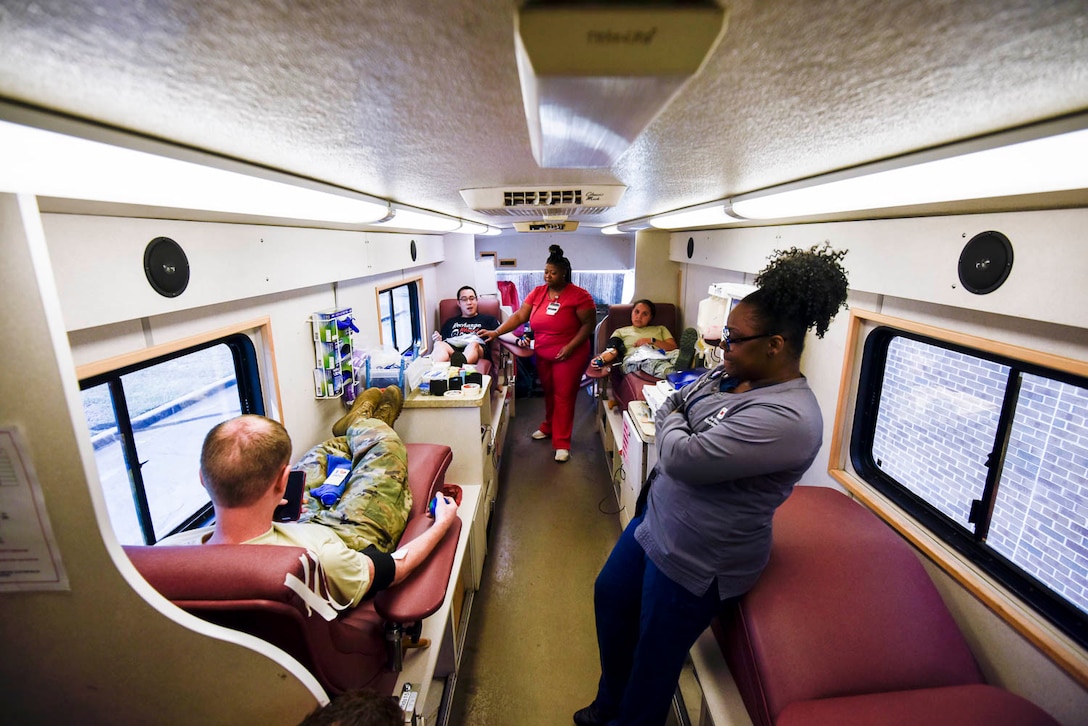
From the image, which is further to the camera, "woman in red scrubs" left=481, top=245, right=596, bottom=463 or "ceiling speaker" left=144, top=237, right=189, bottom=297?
"woman in red scrubs" left=481, top=245, right=596, bottom=463

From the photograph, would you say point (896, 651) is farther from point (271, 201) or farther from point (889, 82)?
point (271, 201)

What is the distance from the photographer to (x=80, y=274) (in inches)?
45.8

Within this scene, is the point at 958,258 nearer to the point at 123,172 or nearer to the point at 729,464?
the point at 729,464

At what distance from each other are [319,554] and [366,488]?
2.03ft

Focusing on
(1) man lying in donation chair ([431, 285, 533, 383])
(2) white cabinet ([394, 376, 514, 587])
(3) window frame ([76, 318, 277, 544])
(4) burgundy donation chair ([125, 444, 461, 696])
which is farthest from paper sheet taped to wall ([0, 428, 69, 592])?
(1) man lying in donation chair ([431, 285, 533, 383])

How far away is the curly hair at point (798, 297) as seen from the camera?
54.1 inches

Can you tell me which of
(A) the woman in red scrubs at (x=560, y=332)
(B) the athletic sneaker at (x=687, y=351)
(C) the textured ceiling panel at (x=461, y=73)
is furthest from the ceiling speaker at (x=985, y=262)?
(A) the woman in red scrubs at (x=560, y=332)

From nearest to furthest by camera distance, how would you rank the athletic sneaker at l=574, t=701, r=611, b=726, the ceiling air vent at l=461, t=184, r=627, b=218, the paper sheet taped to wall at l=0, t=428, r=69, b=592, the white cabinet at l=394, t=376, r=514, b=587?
the paper sheet taped to wall at l=0, t=428, r=69, b=592
the ceiling air vent at l=461, t=184, r=627, b=218
the athletic sneaker at l=574, t=701, r=611, b=726
the white cabinet at l=394, t=376, r=514, b=587

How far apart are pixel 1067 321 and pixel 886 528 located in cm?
102

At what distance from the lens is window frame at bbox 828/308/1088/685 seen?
4.31 feet

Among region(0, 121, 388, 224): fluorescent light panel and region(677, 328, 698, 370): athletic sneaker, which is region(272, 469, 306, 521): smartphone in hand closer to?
region(0, 121, 388, 224): fluorescent light panel

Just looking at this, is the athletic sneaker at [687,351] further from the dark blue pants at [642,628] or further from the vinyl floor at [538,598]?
the dark blue pants at [642,628]

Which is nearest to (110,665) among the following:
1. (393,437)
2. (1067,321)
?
(393,437)

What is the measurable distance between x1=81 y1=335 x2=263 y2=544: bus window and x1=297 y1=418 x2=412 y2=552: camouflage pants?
0.42m
